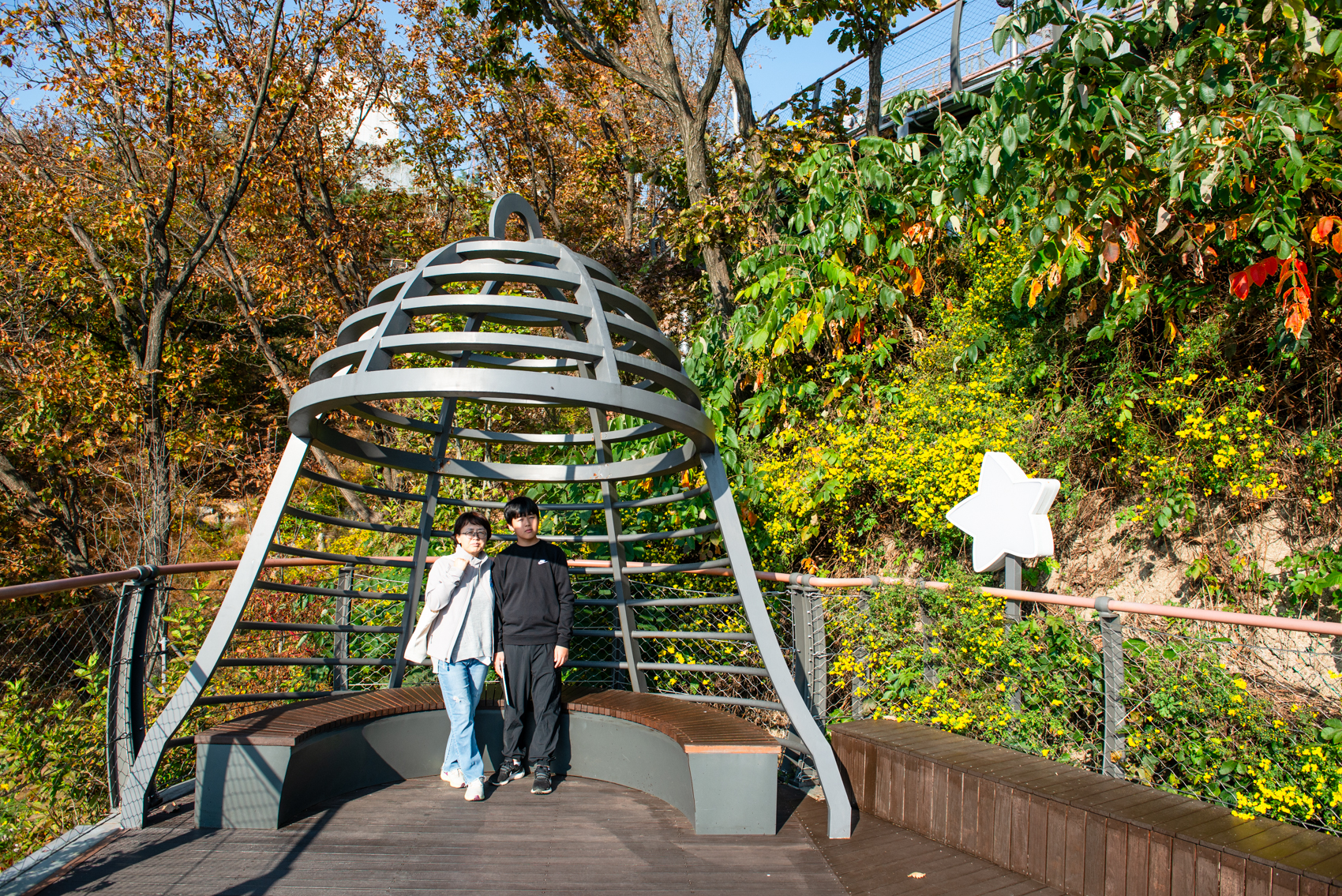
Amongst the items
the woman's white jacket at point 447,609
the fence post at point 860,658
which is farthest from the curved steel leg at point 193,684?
the fence post at point 860,658

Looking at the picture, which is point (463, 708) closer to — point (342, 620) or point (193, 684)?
point (193, 684)

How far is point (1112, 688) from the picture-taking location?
3.26m

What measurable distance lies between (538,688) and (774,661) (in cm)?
124

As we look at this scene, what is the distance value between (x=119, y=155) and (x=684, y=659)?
34.2 ft

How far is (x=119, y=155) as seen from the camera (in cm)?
1062

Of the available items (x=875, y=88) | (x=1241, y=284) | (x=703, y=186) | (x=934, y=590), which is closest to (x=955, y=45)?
(x=875, y=88)

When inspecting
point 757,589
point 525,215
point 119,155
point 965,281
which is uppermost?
point 119,155

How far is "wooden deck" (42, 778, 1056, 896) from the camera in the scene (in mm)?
2871

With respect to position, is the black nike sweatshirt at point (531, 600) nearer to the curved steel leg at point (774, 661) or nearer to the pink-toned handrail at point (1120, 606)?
the pink-toned handrail at point (1120, 606)

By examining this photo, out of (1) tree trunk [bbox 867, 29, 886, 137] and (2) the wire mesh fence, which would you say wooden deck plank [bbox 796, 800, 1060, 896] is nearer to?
(2) the wire mesh fence

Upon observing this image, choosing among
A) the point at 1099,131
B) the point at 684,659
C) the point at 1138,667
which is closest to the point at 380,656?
the point at 684,659

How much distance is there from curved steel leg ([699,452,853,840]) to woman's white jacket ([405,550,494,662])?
1260mm

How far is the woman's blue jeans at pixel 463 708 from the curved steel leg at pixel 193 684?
94 centimetres

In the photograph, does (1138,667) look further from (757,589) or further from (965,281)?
(965,281)
